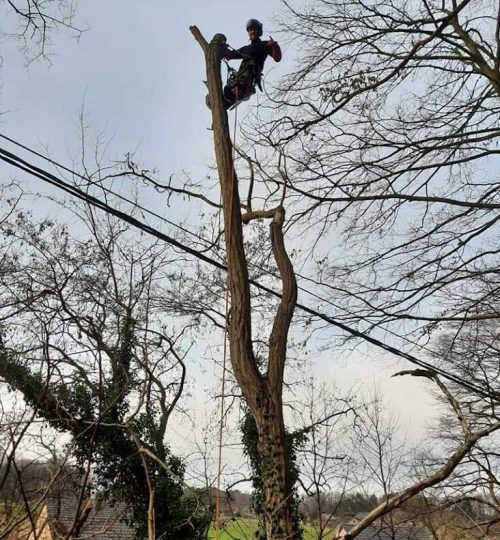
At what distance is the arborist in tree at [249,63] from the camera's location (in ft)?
16.4

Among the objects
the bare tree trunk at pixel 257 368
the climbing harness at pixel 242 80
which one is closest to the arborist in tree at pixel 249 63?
the climbing harness at pixel 242 80

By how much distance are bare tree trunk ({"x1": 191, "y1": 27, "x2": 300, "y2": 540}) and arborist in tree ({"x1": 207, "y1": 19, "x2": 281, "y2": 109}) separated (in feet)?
1.54

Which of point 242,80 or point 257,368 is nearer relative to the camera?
point 257,368

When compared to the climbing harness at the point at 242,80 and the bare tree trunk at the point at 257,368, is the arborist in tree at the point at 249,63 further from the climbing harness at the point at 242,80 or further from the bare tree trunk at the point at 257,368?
the bare tree trunk at the point at 257,368

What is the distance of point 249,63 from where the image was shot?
5.09 m

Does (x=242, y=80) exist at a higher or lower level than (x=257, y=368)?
higher

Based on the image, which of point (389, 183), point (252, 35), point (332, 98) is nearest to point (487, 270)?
point (389, 183)

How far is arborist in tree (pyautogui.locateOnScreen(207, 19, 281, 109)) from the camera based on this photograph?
16.4ft

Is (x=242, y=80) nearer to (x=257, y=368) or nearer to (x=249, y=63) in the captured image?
(x=249, y=63)

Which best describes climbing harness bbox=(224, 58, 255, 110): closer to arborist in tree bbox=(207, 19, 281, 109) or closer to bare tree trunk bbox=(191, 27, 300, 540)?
arborist in tree bbox=(207, 19, 281, 109)

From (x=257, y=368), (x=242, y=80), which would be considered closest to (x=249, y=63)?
(x=242, y=80)

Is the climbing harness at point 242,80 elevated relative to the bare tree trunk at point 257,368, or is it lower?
elevated

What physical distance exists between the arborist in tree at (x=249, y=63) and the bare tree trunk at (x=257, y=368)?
469mm

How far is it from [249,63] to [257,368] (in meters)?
2.57
